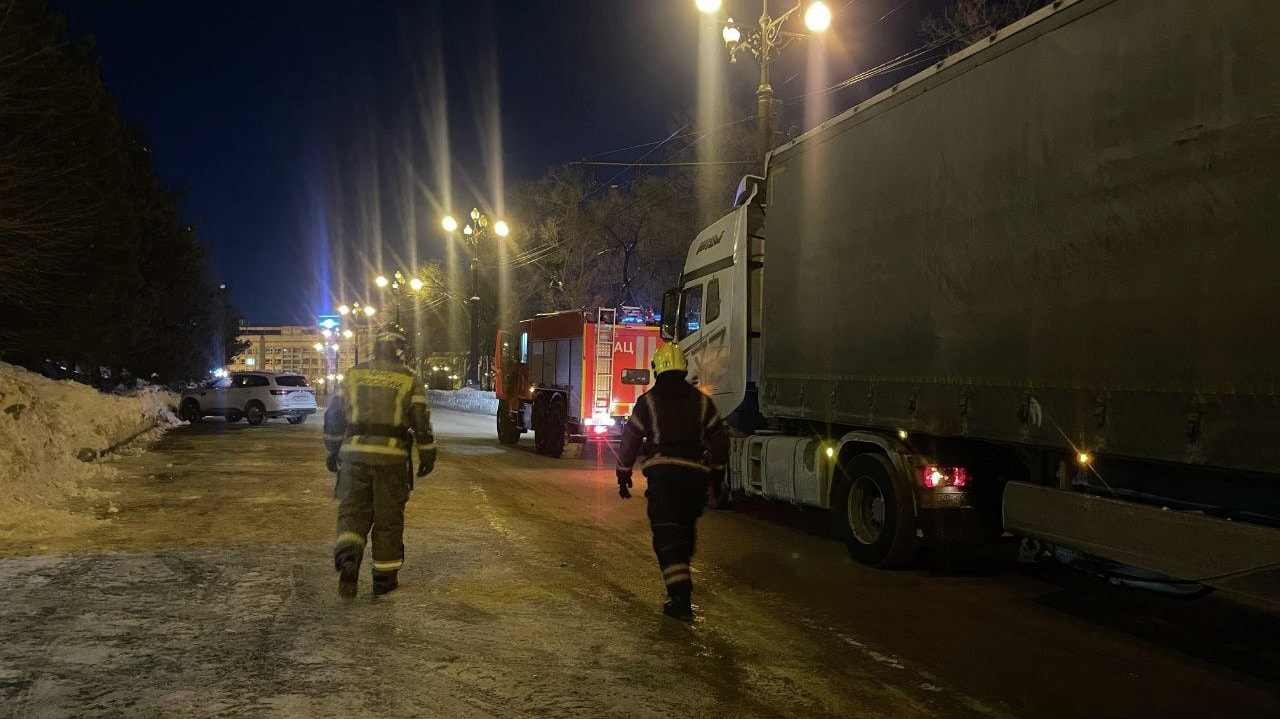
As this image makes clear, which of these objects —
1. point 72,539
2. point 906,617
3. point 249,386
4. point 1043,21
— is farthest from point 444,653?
point 249,386

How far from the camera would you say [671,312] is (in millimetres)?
11750

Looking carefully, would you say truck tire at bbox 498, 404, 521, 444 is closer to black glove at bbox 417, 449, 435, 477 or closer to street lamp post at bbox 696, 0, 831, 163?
street lamp post at bbox 696, 0, 831, 163

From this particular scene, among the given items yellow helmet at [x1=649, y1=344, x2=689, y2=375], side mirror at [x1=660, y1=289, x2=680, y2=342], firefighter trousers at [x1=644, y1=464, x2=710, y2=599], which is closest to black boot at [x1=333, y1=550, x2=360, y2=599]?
firefighter trousers at [x1=644, y1=464, x2=710, y2=599]

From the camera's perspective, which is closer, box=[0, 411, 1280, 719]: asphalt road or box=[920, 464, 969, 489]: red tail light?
box=[0, 411, 1280, 719]: asphalt road

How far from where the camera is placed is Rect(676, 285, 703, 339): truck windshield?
11492 millimetres

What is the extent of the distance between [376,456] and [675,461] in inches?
81.3

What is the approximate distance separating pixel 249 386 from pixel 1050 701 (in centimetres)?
2571

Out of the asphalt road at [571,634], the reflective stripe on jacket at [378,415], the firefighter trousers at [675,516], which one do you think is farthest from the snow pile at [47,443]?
the firefighter trousers at [675,516]

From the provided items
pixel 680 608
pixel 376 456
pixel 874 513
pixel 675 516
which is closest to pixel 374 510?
pixel 376 456

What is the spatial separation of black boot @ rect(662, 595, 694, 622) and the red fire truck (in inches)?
413

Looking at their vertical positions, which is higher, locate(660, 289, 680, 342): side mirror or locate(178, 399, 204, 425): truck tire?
locate(660, 289, 680, 342): side mirror

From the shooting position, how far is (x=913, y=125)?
7.03 meters

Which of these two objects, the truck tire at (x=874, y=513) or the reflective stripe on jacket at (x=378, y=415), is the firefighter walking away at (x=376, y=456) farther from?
the truck tire at (x=874, y=513)

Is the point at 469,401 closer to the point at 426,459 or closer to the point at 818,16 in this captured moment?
the point at 818,16
